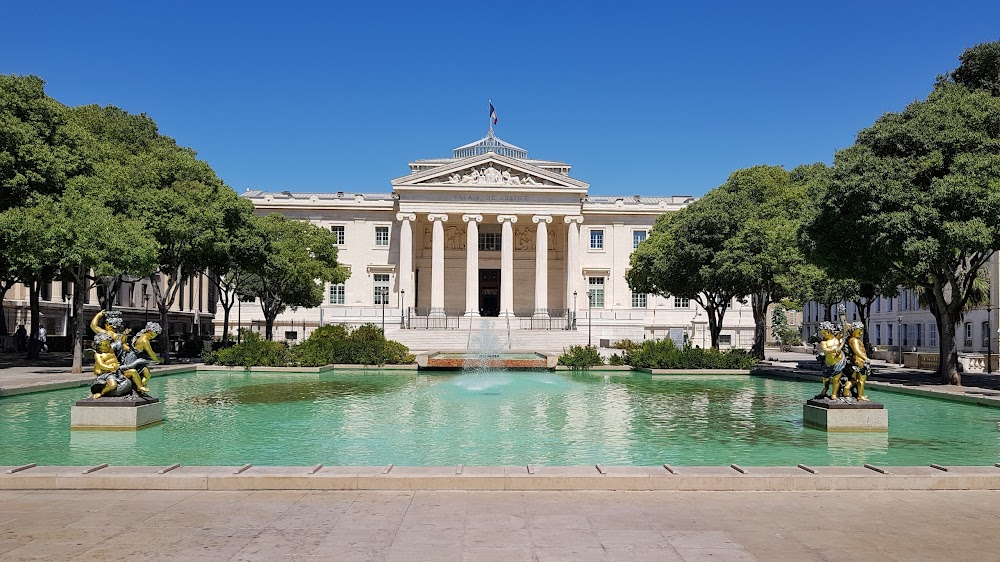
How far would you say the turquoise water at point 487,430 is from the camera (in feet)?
38.9

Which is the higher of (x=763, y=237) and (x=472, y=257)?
(x=472, y=257)

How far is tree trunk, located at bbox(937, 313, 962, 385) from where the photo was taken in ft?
83.6

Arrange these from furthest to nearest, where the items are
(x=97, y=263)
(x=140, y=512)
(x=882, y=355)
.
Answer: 1. (x=882, y=355)
2. (x=97, y=263)
3. (x=140, y=512)

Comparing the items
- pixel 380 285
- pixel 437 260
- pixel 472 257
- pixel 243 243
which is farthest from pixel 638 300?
pixel 243 243

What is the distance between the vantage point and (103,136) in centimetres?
3884

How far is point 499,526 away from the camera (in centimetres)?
744

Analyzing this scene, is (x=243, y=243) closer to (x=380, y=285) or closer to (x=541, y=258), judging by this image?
(x=541, y=258)

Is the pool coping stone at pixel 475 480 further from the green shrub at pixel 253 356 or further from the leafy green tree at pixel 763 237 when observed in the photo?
the leafy green tree at pixel 763 237

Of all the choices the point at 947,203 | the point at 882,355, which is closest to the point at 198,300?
the point at 882,355

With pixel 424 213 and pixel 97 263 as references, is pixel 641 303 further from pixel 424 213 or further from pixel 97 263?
pixel 97 263

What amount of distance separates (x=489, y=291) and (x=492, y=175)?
12213 mm

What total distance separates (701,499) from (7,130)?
28826mm

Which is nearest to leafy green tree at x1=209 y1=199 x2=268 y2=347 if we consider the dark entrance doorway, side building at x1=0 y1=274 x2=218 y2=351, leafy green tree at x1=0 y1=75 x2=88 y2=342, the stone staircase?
side building at x1=0 y1=274 x2=218 y2=351

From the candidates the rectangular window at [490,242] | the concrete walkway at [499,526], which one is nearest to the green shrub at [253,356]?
the concrete walkway at [499,526]
